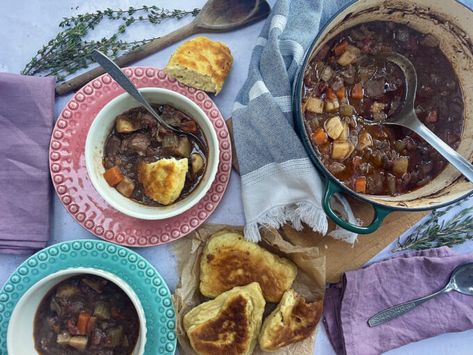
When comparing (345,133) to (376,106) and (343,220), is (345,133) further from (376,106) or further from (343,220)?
(343,220)

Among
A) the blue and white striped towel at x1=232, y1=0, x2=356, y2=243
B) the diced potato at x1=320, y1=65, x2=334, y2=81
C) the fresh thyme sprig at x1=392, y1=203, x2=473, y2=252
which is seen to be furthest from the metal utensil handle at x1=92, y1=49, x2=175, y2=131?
the fresh thyme sprig at x1=392, y1=203, x2=473, y2=252

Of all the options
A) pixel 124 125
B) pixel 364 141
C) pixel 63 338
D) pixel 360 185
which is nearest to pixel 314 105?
pixel 364 141

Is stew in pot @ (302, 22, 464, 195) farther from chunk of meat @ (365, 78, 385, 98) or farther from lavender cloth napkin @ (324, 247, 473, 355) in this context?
lavender cloth napkin @ (324, 247, 473, 355)

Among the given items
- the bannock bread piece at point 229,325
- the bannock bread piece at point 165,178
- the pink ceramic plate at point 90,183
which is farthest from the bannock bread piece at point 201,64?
the bannock bread piece at point 229,325

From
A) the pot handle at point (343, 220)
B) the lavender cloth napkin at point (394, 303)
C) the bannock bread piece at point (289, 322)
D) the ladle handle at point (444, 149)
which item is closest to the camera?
the pot handle at point (343, 220)

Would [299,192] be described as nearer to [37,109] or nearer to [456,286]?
[456,286]

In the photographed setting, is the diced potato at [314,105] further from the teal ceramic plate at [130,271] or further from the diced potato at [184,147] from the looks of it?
the teal ceramic plate at [130,271]
